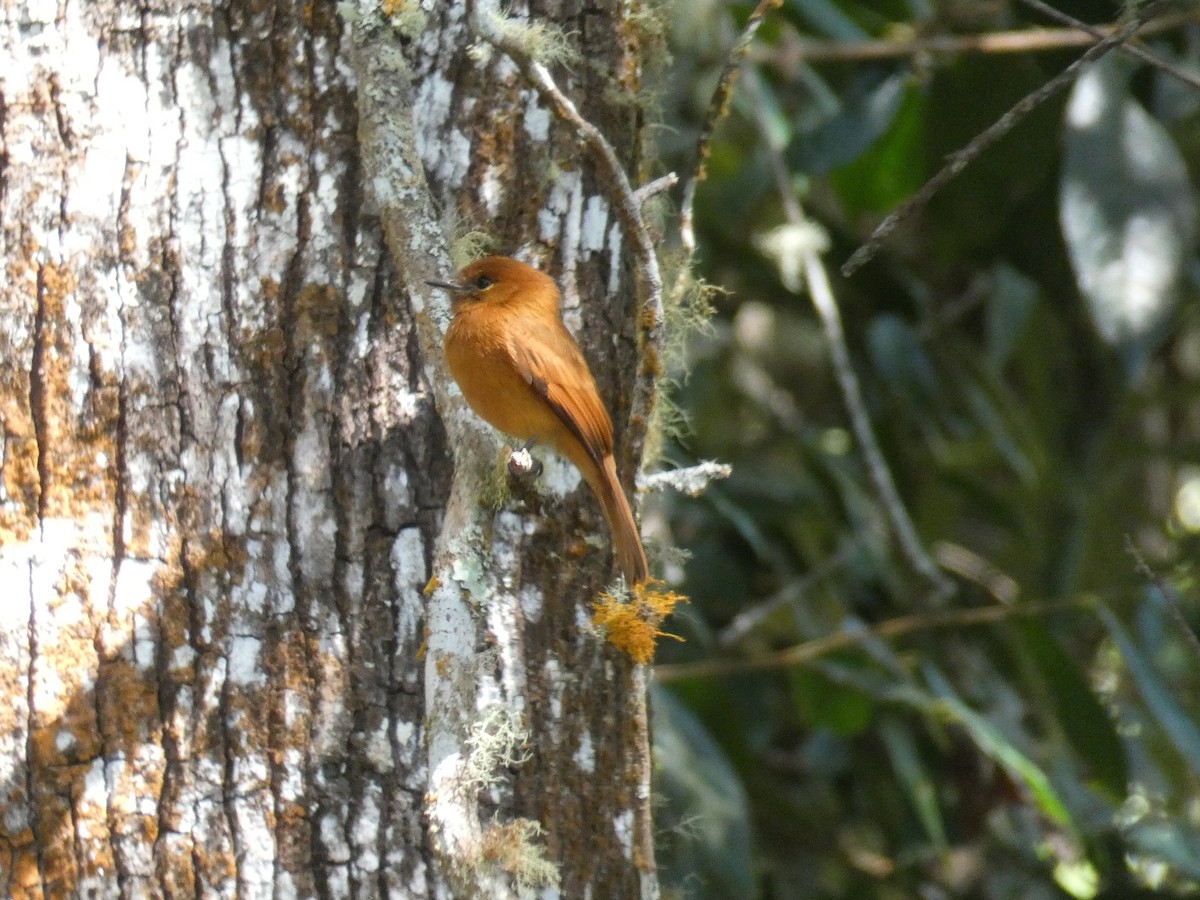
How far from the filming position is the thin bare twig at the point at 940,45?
155 inches

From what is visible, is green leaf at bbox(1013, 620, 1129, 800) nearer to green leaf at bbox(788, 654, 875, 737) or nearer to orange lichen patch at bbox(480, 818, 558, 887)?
green leaf at bbox(788, 654, 875, 737)

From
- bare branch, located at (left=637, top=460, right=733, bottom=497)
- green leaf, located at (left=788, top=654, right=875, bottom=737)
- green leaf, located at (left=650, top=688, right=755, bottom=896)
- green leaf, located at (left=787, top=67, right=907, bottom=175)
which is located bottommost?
green leaf, located at (left=650, top=688, right=755, bottom=896)

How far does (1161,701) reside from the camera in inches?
143

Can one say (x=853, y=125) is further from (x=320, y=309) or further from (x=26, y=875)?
(x=26, y=875)

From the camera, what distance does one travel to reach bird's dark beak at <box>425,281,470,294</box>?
2.38 metres

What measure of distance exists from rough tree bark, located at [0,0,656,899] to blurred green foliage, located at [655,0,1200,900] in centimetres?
91

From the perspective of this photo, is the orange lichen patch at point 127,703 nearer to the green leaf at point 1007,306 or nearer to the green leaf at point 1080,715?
the green leaf at point 1080,715

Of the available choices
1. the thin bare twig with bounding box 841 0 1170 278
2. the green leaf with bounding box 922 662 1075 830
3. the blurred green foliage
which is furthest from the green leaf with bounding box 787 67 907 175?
the thin bare twig with bounding box 841 0 1170 278

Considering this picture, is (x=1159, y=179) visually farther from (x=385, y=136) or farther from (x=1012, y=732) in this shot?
(x=385, y=136)

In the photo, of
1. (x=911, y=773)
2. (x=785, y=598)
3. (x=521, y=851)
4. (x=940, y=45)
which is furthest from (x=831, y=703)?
(x=940, y=45)

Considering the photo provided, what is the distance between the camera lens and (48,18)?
2.46 metres

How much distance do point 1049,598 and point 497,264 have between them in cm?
297

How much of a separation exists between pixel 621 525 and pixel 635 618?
197mm

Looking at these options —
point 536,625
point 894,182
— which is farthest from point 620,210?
point 894,182
